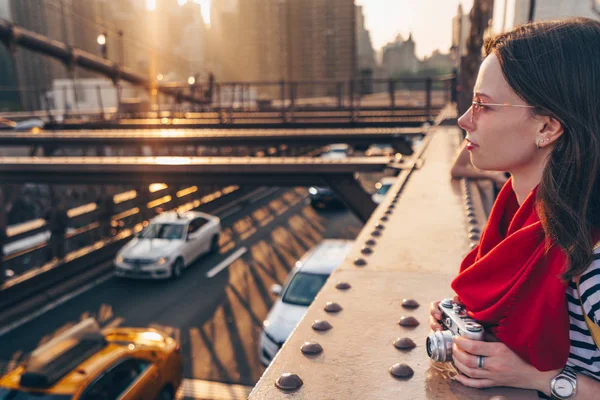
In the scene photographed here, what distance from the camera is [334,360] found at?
1.95 metres

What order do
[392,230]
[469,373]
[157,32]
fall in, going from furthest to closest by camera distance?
[157,32] → [392,230] → [469,373]

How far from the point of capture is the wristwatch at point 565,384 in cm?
156

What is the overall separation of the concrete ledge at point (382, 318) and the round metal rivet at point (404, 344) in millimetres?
26

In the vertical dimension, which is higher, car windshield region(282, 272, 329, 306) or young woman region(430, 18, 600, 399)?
young woman region(430, 18, 600, 399)

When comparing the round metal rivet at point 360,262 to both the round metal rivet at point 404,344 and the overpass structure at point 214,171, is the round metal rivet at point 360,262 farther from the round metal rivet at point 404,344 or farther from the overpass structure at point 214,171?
the overpass structure at point 214,171

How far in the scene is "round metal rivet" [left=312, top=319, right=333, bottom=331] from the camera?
7.17ft

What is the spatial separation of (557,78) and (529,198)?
1.26 ft

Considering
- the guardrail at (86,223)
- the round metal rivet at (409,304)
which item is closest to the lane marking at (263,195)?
the guardrail at (86,223)

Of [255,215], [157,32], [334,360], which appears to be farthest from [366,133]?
[157,32]

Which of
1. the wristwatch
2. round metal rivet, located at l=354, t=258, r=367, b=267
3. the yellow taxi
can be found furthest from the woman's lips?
the yellow taxi

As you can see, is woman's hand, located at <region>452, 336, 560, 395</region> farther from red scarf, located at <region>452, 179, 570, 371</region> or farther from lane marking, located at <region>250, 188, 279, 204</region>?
lane marking, located at <region>250, 188, 279, 204</region>

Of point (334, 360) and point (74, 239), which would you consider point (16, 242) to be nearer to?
point (74, 239)

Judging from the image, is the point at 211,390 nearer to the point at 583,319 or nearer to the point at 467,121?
the point at 467,121

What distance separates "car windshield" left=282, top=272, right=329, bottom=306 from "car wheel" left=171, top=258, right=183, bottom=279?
6.51 metres
